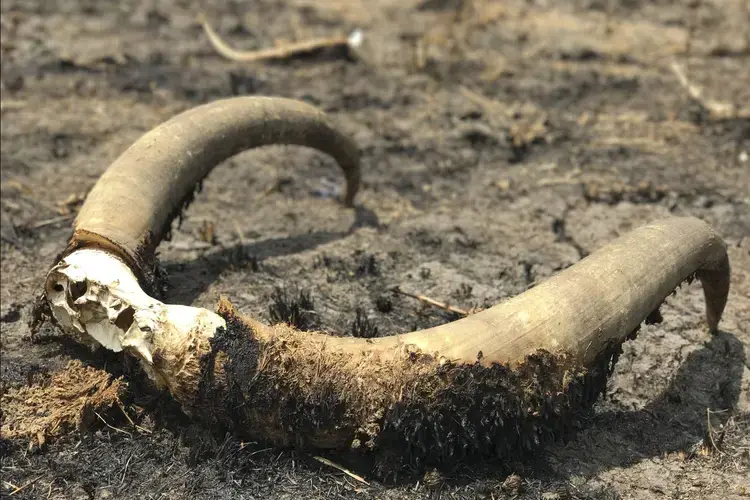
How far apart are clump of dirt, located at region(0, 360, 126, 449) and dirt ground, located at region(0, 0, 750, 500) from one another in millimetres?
40

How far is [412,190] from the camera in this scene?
5.48 metres

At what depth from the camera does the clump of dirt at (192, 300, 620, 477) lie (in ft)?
9.08

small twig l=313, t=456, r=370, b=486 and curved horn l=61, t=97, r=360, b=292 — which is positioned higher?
curved horn l=61, t=97, r=360, b=292

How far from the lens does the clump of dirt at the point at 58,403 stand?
9.74 feet

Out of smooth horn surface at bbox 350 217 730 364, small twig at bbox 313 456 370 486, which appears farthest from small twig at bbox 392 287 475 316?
small twig at bbox 313 456 370 486

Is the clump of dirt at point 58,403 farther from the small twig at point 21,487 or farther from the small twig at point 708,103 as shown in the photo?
the small twig at point 708,103

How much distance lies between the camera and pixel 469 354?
9.20 feet

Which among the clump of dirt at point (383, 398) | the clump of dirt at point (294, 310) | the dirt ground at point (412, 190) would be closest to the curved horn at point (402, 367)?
the clump of dirt at point (383, 398)

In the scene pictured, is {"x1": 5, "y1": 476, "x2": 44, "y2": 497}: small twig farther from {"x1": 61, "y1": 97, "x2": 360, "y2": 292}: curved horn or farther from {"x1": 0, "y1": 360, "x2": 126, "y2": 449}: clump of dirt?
{"x1": 61, "y1": 97, "x2": 360, "y2": 292}: curved horn

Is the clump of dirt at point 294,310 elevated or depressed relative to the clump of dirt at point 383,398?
depressed

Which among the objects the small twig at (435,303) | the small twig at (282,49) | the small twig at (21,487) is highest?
the small twig at (282,49)

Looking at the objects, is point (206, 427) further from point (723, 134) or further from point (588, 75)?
point (588, 75)

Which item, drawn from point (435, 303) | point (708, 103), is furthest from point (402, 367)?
point (708, 103)

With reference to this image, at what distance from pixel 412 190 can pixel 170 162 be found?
217 cm
